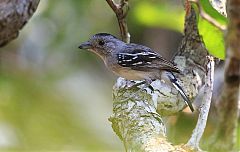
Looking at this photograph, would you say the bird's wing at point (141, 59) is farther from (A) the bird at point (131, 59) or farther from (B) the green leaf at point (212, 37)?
(B) the green leaf at point (212, 37)

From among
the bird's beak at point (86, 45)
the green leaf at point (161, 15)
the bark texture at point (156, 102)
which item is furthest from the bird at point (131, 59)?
the green leaf at point (161, 15)

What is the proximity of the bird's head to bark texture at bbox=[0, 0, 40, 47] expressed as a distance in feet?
2.61

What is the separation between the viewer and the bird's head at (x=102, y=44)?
4324 mm

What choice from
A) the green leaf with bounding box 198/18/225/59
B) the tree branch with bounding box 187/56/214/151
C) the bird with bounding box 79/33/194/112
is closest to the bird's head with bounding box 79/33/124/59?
the bird with bounding box 79/33/194/112

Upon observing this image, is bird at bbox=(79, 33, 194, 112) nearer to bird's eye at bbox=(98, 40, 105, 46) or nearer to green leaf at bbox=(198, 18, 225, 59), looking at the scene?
bird's eye at bbox=(98, 40, 105, 46)

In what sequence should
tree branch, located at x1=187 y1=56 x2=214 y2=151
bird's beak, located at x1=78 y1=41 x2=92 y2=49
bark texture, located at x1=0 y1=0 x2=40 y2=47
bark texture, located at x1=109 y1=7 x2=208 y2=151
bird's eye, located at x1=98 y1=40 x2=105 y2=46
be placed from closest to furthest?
tree branch, located at x1=187 y1=56 x2=214 y2=151 → bark texture, located at x1=109 y1=7 x2=208 y2=151 → bark texture, located at x1=0 y1=0 x2=40 y2=47 → bird's beak, located at x1=78 y1=41 x2=92 y2=49 → bird's eye, located at x1=98 y1=40 x2=105 y2=46

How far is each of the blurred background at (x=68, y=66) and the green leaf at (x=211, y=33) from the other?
95 cm

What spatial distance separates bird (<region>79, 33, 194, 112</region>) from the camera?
12.8 feet

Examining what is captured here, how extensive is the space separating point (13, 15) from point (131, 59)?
3.26 feet

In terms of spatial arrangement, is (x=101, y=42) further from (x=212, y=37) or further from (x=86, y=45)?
(x=212, y=37)

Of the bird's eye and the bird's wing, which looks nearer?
the bird's wing

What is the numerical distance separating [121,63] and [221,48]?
1.80 meters

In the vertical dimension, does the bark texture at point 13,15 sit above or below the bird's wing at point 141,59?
above

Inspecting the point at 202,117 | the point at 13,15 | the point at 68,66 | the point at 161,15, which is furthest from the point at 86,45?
the point at 202,117
